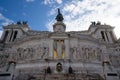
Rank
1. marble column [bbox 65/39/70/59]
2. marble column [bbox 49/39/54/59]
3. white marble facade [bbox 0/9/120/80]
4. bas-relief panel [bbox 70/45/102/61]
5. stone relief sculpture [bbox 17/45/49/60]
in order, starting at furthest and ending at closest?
bas-relief panel [bbox 70/45/102/61] → stone relief sculpture [bbox 17/45/49/60] → marble column [bbox 65/39/70/59] → marble column [bbox 49/39/54/59] → white marble facade [bbox 0/9/120/80]

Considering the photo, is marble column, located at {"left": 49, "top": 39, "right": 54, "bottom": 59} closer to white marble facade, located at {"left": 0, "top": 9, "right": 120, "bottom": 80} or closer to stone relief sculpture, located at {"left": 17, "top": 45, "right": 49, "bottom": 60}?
white marble facade, located at {"left": 0, "top": 9, "right": 120, "bottom": 80}

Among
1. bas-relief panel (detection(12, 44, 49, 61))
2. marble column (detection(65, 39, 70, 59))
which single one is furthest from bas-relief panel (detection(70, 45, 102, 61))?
bas-relief panel (detection(12, 44, 49, 61))

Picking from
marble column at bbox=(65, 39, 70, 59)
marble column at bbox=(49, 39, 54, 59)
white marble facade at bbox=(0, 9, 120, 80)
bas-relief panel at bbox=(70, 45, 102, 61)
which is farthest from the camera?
bas-relief panel at bbox=(70, 45, 102, 61)

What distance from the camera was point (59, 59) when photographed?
73.8ft

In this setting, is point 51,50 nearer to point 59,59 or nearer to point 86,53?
point 59,59

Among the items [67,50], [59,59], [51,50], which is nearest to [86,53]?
[67,50]

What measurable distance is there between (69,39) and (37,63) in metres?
7.32

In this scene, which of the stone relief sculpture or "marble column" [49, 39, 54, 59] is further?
the stone relief sculpture

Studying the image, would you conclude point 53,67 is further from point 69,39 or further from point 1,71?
point 1,71

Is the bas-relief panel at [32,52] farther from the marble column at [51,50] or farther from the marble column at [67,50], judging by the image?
the marble column at [67,50]

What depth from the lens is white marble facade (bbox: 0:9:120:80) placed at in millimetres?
20097

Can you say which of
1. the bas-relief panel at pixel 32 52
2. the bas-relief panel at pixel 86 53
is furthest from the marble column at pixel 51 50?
the bas-relief panel at pixel 86 53

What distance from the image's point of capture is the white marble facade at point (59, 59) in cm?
2010

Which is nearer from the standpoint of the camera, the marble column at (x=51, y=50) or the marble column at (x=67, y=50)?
the marble column at (x=51, y=50)
